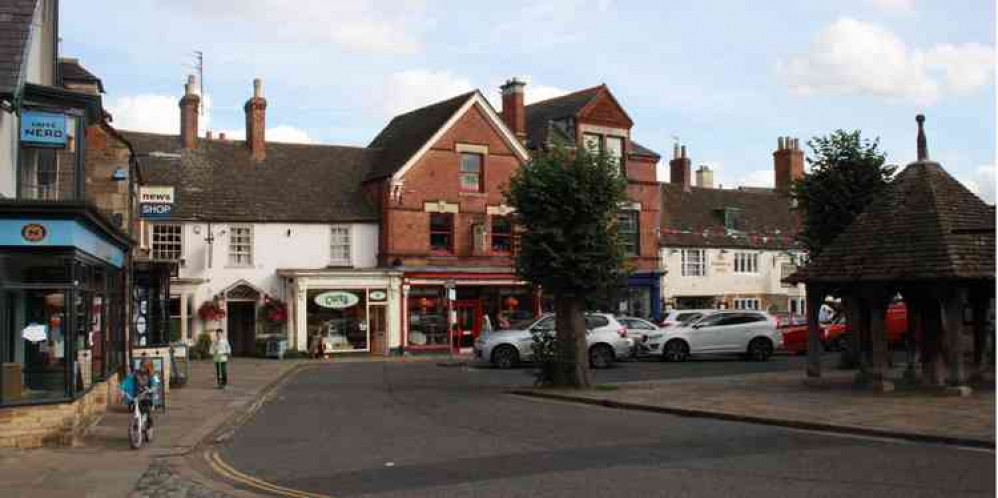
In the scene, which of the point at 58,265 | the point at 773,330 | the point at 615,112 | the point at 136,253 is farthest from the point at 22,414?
the point at 615,112

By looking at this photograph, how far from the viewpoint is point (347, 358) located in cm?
3909

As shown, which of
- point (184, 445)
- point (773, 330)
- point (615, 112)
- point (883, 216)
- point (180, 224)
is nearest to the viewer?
point (184, 445)

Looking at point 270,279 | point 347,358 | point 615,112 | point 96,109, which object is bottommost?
point 347,358

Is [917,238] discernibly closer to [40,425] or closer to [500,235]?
[40,425]

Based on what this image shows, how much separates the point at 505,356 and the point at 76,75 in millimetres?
13834

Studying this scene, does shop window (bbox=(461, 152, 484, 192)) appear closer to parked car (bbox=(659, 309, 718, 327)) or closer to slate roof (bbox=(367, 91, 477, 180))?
slate roof (bbox=(367, 91, 477, 180))

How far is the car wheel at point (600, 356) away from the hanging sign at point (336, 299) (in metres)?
12.2

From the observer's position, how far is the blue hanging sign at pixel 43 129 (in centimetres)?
1600

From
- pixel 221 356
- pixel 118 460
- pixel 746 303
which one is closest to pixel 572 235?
pixel 221 356

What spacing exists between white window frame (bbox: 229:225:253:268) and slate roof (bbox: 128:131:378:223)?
0.36 metres

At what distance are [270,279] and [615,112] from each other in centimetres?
1643

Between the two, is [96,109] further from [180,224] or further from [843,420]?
[180,224]

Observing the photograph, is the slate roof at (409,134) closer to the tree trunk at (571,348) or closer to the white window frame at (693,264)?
the white window frame at (693,264)

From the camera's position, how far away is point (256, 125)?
42719 millimetres
